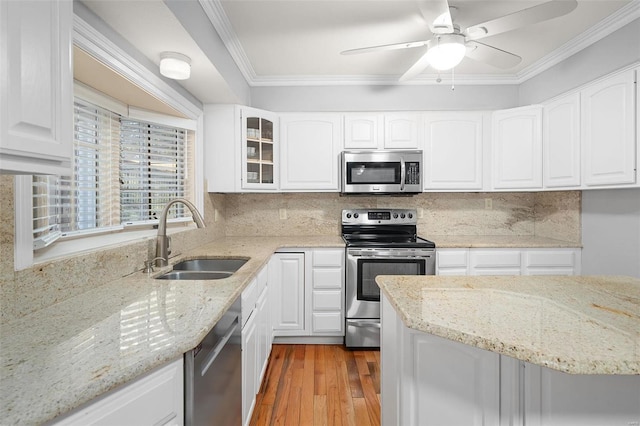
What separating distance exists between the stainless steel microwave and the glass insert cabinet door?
2.26ft

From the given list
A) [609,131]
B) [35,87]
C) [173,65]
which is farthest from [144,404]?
[609,131]

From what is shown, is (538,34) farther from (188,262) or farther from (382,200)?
(188,262)

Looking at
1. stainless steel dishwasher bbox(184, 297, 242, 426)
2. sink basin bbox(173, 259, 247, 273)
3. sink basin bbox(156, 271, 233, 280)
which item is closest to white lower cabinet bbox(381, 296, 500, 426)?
stainless steel dishwasher bbox(184, 297, 242, 426)

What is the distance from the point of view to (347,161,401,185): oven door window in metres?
2.97

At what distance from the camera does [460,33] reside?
6.39 ft

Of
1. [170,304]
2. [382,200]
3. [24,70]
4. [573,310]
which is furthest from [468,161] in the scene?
[24,70]

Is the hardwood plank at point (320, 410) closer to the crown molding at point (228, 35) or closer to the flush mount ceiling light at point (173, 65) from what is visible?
the flush mount ceiling light at point (173, 65)

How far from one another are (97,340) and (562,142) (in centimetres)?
332

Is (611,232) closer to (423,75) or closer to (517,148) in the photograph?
(517,148)

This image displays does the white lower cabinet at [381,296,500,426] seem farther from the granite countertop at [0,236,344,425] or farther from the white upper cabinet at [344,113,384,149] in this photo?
the white upper cabinet at [344,113,384,149]

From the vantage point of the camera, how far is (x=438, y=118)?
3.05 metres

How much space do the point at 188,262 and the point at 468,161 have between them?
102 inches

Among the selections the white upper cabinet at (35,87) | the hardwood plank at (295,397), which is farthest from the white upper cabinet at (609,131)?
the white upper cabinet at (35,87)

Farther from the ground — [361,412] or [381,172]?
[381,172]
